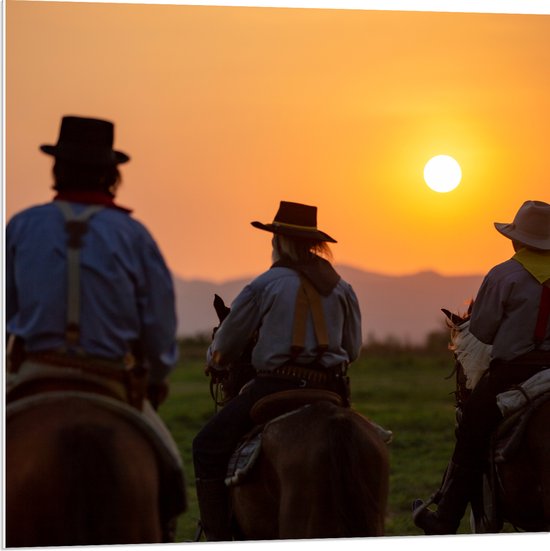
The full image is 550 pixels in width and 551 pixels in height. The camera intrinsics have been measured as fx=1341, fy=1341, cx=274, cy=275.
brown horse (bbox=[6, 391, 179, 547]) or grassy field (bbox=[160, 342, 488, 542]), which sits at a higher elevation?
brown horse (bbox=[6, 391, 179, 547])

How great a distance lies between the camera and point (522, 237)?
24.7ft

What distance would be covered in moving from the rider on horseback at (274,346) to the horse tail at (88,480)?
5.60 ft

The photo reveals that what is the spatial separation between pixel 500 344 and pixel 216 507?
5.83ft

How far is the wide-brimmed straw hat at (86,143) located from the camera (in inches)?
228

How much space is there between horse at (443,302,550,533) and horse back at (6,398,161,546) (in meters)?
2.44

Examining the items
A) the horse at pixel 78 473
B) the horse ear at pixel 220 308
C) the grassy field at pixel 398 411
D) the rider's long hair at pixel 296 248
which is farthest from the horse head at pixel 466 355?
the horse at pixel 78 473

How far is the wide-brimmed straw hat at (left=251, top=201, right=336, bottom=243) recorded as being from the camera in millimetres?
7023

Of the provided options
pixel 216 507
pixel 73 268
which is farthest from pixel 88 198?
pixel 216 507

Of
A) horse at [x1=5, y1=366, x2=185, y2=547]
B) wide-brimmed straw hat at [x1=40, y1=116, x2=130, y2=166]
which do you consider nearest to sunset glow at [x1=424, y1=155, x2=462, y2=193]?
wide-brimmed straw hat at [x1=40, y1=116, x2=130, y2=166]

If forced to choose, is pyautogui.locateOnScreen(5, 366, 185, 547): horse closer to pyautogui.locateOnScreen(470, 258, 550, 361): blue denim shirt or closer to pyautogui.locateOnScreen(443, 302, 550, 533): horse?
pyautogui.locateOnScreen(443, 302, 550, 533): horse

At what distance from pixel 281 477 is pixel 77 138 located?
178 cm

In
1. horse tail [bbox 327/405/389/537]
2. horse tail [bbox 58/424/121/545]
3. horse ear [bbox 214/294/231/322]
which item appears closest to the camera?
horse tail [bbox 58/424/121/545]

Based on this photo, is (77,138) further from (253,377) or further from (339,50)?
(339,50)

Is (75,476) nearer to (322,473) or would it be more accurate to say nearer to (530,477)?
(322,473)
